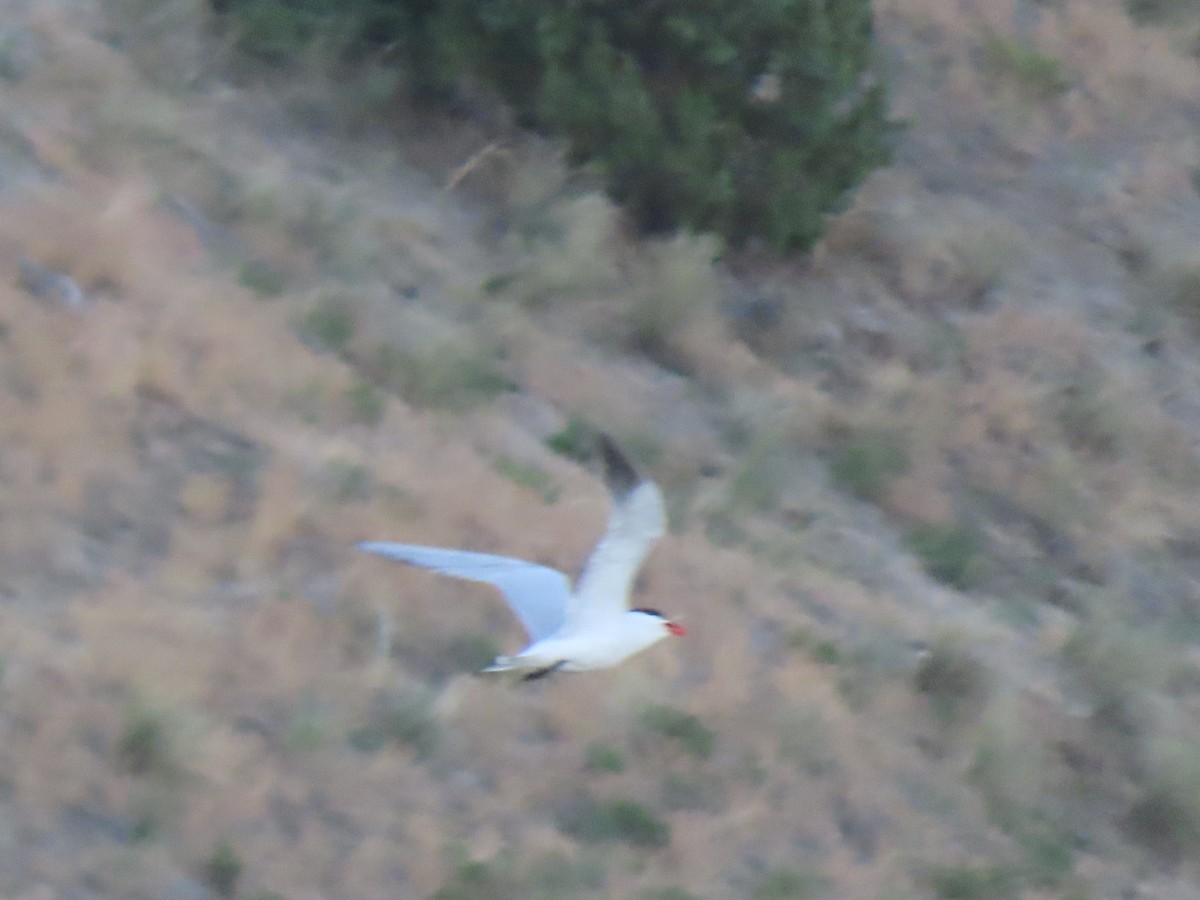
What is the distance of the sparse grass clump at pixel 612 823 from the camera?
7.93m

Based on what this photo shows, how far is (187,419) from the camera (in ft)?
29.9

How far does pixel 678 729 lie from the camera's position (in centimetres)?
858

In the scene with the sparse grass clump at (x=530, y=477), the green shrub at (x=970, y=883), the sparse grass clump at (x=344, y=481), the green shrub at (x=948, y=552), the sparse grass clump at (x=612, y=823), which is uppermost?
the sparse grass clump at (x=344, y=481)

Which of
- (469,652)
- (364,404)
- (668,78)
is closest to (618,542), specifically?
(469,652)

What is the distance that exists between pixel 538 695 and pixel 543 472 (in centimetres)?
203

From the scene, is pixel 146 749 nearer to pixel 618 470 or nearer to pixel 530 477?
pixel 618 470

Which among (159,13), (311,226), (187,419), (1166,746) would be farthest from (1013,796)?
(159,13)

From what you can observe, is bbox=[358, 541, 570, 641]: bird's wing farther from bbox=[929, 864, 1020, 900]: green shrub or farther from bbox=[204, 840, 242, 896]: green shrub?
bbox=[929, 864, 1020, 900]: green shrub

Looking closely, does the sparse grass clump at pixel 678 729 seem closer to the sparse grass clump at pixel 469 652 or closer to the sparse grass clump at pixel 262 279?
the sparse grass clump at pixel 469 652

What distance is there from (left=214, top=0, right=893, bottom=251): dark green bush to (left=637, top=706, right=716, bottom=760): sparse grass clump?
17.7 feet

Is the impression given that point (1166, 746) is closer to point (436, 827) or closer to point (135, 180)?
point (436, 827)

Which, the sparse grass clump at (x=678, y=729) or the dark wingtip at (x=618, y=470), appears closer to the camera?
the dark wingtip at (x=618, y=470)

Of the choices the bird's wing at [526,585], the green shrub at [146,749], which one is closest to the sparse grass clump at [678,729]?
the bird's wing at [526,585]

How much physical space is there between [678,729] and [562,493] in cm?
179
